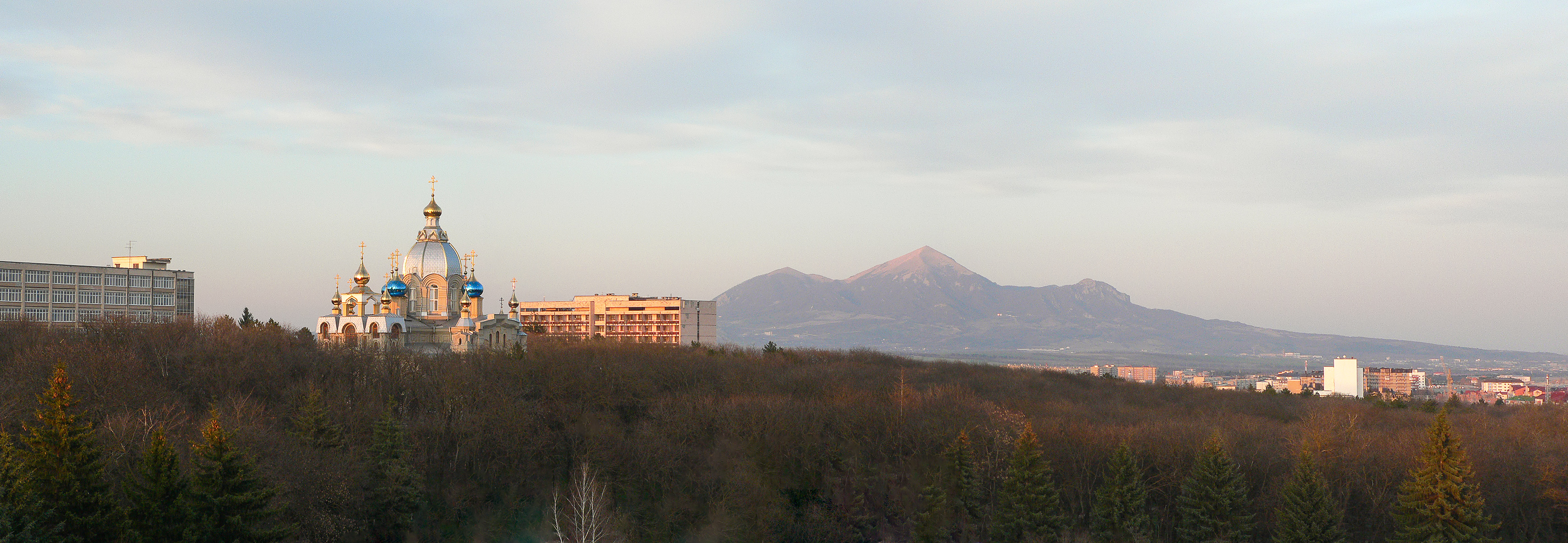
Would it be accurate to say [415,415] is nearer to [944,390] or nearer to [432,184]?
[432,184]

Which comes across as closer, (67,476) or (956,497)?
(67,476)

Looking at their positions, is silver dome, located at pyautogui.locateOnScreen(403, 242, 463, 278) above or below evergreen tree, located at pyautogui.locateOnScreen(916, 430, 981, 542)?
above

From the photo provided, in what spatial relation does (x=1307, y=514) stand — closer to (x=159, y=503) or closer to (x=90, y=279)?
(x=159, y=503)

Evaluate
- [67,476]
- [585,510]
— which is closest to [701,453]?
[585,510]

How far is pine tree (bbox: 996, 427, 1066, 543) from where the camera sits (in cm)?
4941

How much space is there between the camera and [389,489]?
146ft

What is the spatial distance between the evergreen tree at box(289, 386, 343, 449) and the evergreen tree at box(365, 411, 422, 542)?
1.69 meters

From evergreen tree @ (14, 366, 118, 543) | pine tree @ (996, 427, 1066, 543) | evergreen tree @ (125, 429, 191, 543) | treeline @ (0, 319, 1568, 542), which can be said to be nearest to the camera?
evergreen tree @ (14, 366, 118, 543)

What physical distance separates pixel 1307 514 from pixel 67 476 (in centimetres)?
4016

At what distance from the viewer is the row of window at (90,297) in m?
92.7

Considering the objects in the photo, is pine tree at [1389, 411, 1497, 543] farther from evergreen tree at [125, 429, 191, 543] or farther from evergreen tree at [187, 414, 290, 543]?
evergreen tree at [125, 429, 191, 543]

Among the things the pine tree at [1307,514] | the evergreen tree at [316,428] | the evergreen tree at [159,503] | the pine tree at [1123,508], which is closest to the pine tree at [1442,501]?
the pine tree at [1307,514]

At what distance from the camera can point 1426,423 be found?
220ft

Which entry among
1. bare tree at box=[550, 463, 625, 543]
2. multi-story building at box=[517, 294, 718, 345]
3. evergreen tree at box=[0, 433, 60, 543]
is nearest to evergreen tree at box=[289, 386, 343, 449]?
bare tree at box=[550, 463, 625, 543]
